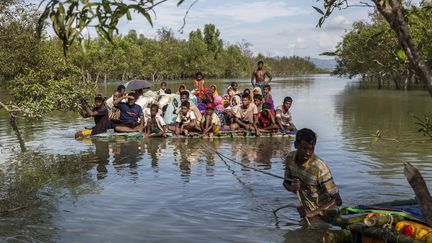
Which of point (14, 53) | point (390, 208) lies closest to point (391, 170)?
point (390, 208)

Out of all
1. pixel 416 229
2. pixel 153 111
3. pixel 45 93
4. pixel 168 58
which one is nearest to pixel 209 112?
pixel 153 111

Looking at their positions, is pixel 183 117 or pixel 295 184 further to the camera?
pixel 183 117

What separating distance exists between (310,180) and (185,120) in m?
8.68

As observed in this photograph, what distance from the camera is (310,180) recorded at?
17.3 feet

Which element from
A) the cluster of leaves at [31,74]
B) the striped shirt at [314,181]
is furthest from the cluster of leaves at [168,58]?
the striped shirt at [314,181]

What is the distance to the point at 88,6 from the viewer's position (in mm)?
2658

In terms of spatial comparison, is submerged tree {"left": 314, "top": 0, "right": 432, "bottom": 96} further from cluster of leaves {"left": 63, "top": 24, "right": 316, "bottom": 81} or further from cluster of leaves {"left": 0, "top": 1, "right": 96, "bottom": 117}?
cluster of leaves {"left": 63, "top": 24, "right": 316, "bottom": 81}

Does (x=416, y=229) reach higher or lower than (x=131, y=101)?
lower

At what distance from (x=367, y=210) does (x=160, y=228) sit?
8.94ft

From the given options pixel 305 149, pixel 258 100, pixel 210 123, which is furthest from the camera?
pixel 258 100

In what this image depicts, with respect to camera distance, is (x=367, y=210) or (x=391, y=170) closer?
(x=367, y=210)

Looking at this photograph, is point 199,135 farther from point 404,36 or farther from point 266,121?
point 404,36

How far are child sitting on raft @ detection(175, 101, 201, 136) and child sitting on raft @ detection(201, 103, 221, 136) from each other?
29 cm

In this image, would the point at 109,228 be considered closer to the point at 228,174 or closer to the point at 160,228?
the point at 160,228
